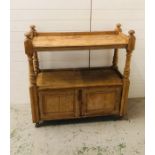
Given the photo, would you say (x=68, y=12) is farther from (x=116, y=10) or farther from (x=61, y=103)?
(x=61, y=103)

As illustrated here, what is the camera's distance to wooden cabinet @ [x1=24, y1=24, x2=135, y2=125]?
187 cm

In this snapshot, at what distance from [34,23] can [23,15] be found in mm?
123

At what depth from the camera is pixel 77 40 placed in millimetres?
1931

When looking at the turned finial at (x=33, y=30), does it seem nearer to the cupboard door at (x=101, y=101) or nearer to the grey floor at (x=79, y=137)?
the cupboard door at (x=101, y=101)

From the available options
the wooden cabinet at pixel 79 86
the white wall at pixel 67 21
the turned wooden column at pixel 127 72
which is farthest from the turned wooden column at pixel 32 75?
the turned wooden column at pixel 127 72

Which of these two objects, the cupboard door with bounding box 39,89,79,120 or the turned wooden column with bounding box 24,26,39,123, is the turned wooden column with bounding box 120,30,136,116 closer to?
the cupboard door with bounding box 39,89,79,120

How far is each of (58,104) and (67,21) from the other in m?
0.80

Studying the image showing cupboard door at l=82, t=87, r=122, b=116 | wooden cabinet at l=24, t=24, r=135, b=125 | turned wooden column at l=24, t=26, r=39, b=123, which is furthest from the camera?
cupboard door at l=82, t=87, r=122, b=116

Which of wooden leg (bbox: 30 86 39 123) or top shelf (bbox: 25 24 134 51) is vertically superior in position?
top shelf (bbox: 25 24 134 51)

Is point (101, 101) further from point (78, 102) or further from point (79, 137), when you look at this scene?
point (79, 137)

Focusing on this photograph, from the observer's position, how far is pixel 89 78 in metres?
2.08

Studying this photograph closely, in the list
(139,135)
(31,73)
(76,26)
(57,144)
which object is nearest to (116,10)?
(76,26)

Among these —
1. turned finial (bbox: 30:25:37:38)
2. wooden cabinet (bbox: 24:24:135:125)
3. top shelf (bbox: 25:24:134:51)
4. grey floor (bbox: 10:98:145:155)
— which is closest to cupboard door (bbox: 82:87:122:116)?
wooden cabinet (bbox: 24:24:135:125)

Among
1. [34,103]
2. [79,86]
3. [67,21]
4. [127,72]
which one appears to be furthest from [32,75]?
[127,72]
